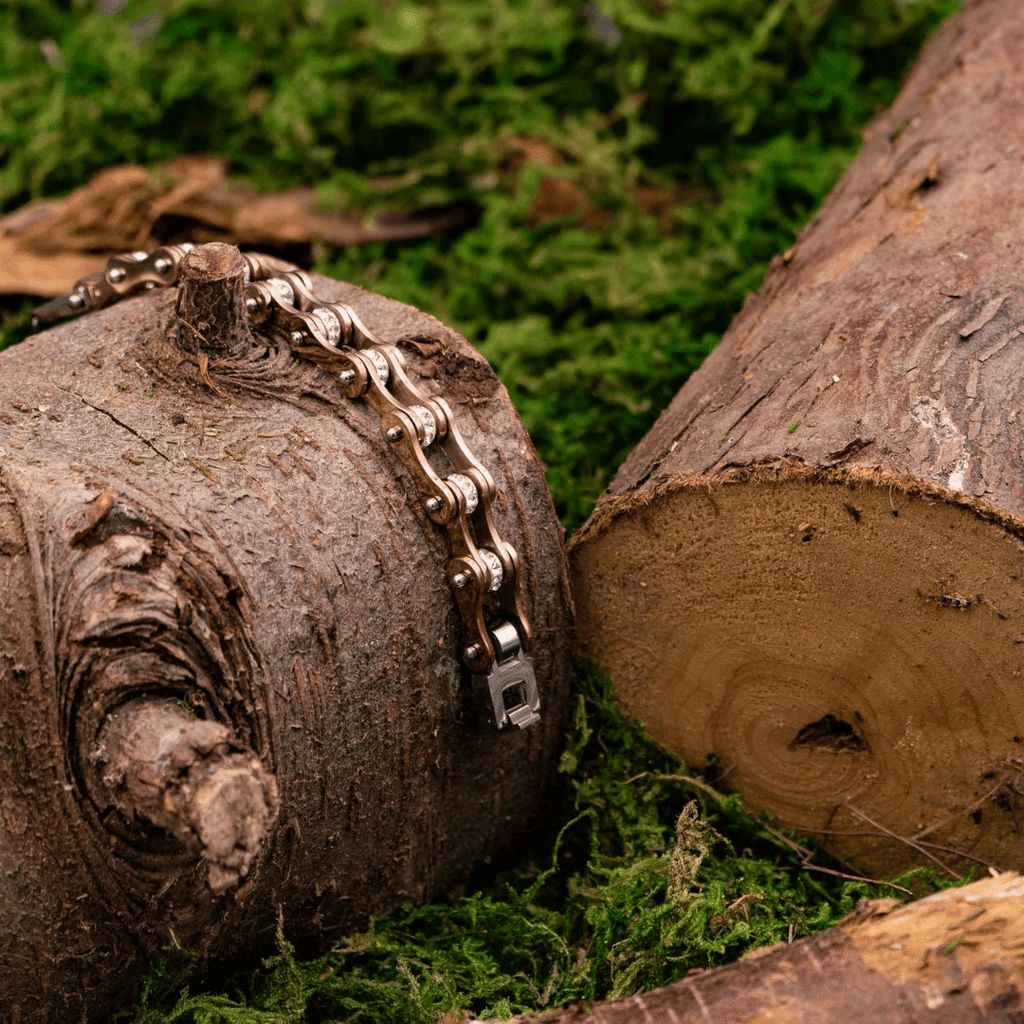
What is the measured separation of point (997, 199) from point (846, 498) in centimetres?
75

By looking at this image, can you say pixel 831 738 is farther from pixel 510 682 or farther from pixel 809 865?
pixel 510 682

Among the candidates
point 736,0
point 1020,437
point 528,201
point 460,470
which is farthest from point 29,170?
point 1020,437

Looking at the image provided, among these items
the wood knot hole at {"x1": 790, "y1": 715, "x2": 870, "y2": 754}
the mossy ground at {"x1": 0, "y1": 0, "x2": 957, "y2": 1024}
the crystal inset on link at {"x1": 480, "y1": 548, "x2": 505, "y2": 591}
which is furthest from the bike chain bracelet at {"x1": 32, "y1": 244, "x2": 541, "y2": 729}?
the mossy ground at {"x1": 0, "y1": 0, "x2": 957, "y2": 1024}

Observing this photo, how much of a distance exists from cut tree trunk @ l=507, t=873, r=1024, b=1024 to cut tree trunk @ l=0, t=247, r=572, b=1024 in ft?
1.34

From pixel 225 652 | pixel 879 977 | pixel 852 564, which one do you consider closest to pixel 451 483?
pixel 225 652

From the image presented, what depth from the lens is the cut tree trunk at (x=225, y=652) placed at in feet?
4.38

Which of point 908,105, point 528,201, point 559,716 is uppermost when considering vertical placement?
point 528,201

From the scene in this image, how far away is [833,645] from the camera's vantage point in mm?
1693

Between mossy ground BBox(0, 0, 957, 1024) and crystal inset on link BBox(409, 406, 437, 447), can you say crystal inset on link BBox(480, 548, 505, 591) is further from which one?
mossy ground BBox(0, 0, 957, 1024)

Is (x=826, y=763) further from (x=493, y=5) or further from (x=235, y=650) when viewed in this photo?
(x=493, y=5)

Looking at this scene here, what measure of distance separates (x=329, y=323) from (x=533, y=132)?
5.91ft

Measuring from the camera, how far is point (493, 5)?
11.8ft

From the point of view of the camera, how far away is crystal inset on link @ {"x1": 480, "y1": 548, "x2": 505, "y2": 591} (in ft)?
5.28

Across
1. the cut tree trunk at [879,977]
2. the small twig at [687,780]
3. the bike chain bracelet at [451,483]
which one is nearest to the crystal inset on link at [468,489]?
the bike chain bracelet at [451,483]
